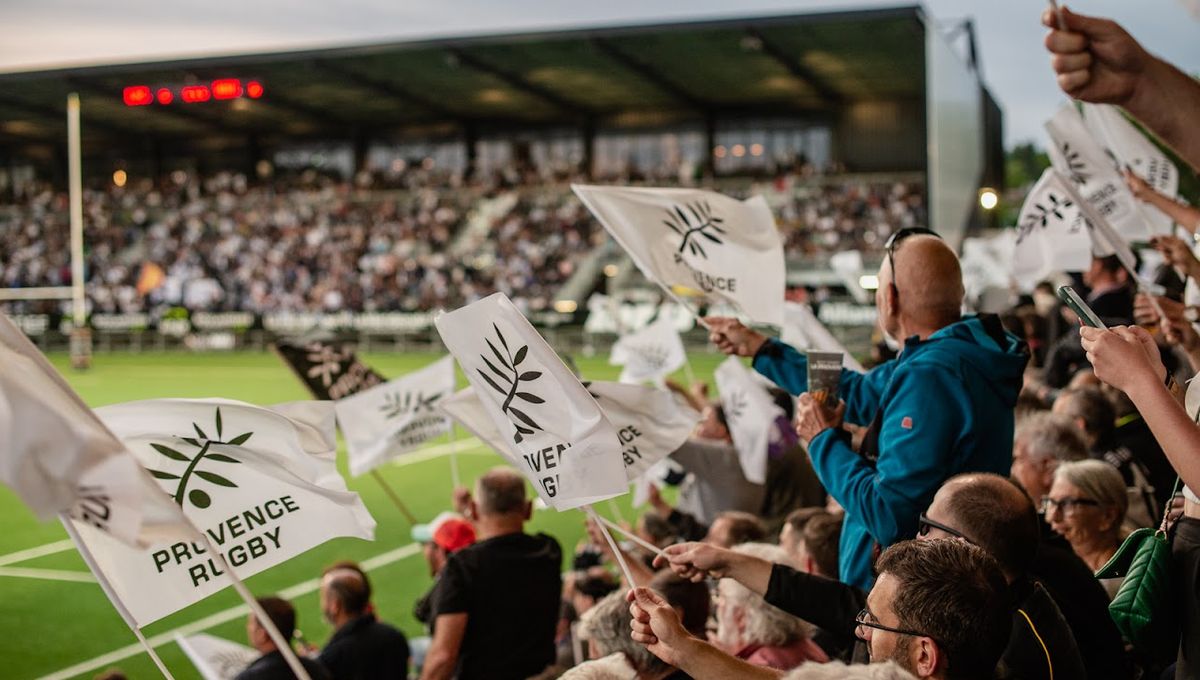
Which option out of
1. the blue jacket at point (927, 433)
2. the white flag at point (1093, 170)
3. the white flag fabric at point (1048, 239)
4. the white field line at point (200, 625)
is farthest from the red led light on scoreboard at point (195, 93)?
the blue jacket at point (927, 433)

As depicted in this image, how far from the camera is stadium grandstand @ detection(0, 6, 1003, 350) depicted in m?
39.8

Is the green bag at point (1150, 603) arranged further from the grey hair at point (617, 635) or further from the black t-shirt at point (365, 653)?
the black t-shirt at point (365, 653)

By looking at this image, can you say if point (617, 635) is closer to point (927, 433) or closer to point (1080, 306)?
point (927, 433)

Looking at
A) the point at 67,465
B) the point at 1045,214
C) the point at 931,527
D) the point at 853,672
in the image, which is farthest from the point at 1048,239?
the point at 67,465

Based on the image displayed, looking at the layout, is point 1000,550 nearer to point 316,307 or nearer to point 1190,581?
point 1190,581

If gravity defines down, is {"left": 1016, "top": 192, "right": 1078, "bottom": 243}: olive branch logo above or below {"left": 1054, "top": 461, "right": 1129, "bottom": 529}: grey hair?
above

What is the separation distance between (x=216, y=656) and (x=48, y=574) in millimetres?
5518

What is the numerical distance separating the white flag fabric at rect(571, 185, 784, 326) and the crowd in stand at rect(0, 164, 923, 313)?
3440 cm

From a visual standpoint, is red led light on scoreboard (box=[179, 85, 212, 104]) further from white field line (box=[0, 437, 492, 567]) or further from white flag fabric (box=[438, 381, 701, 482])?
white flag fabric (box=[438, 381, 701, 482])

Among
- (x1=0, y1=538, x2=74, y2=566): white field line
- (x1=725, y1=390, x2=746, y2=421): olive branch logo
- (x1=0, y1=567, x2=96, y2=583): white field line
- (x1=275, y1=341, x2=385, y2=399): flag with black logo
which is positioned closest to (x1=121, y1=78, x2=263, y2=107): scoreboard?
(x1=0, y1=538, x2=74, y2=566): white field line

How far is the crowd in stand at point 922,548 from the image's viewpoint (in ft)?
8.93

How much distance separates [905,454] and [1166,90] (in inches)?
59.3

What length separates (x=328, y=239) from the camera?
49531 mm

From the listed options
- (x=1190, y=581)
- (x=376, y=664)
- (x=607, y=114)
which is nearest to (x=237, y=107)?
(x=607, y=114)
